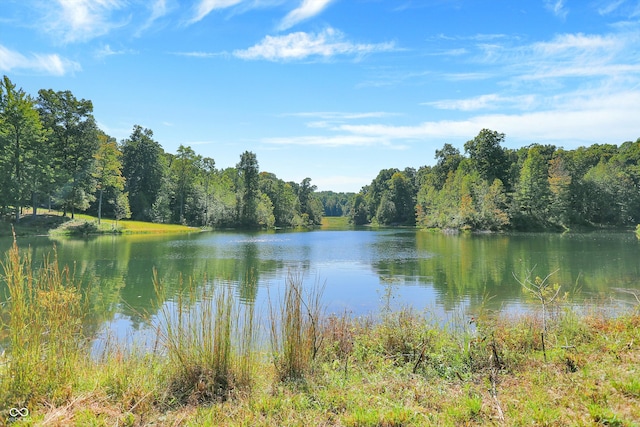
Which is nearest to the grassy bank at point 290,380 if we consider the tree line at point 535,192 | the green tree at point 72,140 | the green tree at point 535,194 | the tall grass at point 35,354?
the tall grass at point 35,354

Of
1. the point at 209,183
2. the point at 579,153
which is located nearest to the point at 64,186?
the point at 209,183

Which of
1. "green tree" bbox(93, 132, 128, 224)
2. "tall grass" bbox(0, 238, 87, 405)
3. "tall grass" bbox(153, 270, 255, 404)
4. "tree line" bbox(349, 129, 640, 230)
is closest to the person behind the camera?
"tall grass" bbox(0, 238, 87, 405)

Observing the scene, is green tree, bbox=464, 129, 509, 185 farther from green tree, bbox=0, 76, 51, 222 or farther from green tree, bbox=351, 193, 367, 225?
green tree, bbox=0, 76, 51, 222

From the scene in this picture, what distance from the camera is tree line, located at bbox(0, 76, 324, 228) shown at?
124ft

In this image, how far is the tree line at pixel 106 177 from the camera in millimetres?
37938

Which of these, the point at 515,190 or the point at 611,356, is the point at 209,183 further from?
the point at 611,356

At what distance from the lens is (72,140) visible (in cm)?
4731

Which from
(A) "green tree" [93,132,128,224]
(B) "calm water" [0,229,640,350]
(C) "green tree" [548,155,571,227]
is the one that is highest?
(A) "green tree" [93,132,128,224]

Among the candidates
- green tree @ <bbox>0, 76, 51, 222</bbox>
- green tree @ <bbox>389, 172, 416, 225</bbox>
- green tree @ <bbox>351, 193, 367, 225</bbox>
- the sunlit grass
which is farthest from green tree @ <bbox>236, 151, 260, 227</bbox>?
green tree @ <bbox>351, 193, 367, 225</bbox>

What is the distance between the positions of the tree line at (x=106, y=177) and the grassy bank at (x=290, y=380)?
41.7 m

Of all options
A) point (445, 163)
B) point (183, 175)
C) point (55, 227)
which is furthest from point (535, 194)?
point (55, 227)

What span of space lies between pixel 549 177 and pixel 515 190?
19.5 ft

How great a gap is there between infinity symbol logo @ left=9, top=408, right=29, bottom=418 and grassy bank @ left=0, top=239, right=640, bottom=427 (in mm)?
29

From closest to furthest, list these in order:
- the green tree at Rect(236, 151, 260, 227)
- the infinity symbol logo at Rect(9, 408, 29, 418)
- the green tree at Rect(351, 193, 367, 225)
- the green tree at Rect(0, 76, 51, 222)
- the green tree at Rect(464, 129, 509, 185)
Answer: the infinity symbol logo at Rect(9, 408, 29, 418), the green tree at Rect(0, 76, 51, 222), the green tree at Rect(464, 129, 509, 185), the green tree at Rect(236, 151, 260, 227), the green tree at Rect(351, 193, 367, 225)
